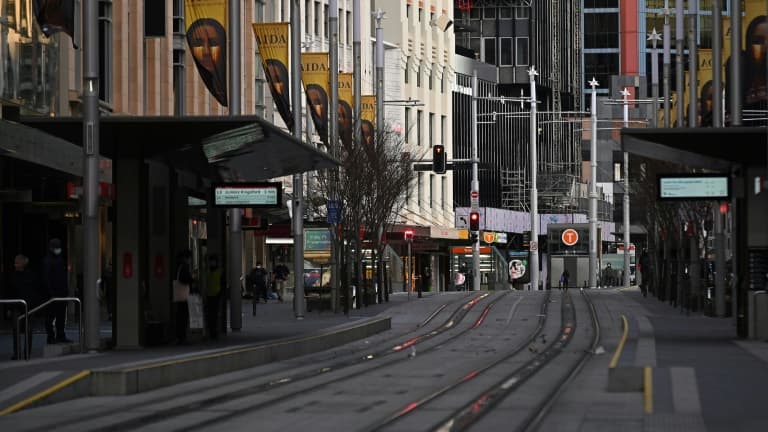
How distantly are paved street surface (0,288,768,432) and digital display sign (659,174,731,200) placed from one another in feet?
9.06

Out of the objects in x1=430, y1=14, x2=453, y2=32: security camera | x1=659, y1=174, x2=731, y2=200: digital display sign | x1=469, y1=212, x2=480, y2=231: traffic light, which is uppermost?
x1=430, y1=14, x2=453, y2=32: security camera

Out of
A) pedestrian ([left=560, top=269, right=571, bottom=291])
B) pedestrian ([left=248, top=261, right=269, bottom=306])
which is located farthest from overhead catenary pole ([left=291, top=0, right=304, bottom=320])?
pedestrian ([left=560, top=269, right=571, bottom=291])

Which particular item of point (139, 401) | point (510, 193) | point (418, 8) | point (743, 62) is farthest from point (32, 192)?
point (510, 193)

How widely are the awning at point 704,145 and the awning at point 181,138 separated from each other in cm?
571

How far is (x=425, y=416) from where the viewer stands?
62.6 feet

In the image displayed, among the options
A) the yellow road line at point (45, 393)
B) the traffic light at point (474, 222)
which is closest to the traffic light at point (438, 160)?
the traffic light at point (474, 222)

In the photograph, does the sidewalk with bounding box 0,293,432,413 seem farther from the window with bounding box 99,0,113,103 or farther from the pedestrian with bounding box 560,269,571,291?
the pedestrian with bounding box 560,269,571,291

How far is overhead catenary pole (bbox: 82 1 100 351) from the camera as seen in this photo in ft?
86.6

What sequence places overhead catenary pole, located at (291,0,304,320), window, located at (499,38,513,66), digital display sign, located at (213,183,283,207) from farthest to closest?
1. window, located at (499,38,513,66)
2. overhead catenary pole, located at (291,0,304,320)
3. digital display sign, located at (213,183,283,207)

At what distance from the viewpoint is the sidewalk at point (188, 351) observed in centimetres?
2095

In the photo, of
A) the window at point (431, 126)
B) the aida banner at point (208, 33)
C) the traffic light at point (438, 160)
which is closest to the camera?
the aida banner at point (208, 33)

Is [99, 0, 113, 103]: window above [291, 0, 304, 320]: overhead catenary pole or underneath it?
above

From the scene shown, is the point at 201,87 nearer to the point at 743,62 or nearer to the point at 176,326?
the point at 743,62

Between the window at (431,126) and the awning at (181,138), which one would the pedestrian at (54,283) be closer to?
the awning at (181,138)
